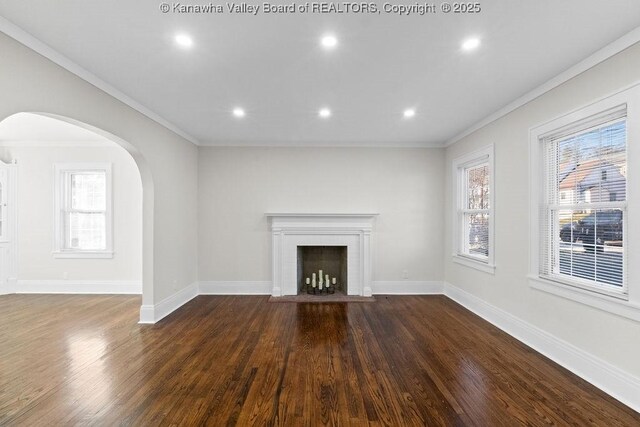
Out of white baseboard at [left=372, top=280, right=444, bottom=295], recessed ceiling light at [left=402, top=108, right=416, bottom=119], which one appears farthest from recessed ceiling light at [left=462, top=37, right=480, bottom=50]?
white baseboard at [left=372, top=280, right=444, bottom=295]

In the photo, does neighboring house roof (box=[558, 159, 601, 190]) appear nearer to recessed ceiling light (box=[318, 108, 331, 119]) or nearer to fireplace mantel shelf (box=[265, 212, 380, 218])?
recessed ceiling light (box=[318, 108, 331, 119])

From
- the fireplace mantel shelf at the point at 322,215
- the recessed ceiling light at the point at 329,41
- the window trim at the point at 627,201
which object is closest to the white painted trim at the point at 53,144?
the fireplace mantel shelf at the point at 322,215

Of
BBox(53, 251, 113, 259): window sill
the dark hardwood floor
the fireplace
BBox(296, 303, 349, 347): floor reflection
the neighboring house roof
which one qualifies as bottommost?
BBox(296, 303, 349, 347): floor reflection

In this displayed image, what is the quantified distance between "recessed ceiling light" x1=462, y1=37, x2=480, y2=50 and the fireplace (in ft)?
12.4

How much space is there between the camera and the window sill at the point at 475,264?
399cm

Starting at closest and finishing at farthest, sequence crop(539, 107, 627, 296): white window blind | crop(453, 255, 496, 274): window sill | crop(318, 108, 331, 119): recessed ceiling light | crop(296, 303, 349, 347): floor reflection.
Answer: crop(539, 107, 627, 296): white window blind → crop(296, 303, 349, 347): floor reflection → crop(318, 108, 331, 119): recessed ceiling light → crop(453, 255, 496, 274): window sill

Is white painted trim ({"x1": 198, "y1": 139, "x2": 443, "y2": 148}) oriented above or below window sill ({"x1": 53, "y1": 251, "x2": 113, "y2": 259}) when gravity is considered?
above

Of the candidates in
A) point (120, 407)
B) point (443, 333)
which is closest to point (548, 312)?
point (443, 333)

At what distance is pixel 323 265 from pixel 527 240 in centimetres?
326

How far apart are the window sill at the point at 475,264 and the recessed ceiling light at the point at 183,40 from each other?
4077 millimetres

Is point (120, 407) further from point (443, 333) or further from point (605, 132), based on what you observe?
point (605, 132)

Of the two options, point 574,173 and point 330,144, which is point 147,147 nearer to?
point 330,144

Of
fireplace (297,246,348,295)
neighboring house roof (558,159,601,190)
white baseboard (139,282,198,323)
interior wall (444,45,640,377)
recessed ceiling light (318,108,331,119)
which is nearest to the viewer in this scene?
interior wall (444,45,640,377)

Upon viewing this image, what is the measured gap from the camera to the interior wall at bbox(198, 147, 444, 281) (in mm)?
5391
